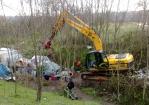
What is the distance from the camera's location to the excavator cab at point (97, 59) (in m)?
19.3

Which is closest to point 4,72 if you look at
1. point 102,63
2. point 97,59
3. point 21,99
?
point 97,59

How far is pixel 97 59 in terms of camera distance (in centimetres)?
1942

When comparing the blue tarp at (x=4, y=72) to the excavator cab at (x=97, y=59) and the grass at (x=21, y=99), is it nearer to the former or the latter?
the grass at (x=21, y=99)

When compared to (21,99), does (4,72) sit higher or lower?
higher

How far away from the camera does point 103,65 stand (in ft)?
63.4

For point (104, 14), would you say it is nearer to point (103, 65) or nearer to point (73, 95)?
point (103, 65)

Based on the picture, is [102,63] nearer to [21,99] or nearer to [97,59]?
[97,59]

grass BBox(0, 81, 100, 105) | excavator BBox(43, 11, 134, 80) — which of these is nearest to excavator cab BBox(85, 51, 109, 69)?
excavator BBox(43, 11, 134, 80)

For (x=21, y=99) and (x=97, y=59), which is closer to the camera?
(x=21, y=99)

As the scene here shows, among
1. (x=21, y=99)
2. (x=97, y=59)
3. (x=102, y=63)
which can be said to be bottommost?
(x=21, y=99)

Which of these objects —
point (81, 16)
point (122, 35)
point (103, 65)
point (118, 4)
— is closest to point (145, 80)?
point (103, 65)

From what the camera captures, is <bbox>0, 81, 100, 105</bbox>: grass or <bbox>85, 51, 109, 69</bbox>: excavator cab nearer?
<bbox>0, 81, 100, 105</bbox>: grass

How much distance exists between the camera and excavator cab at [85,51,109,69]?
63.4 feet

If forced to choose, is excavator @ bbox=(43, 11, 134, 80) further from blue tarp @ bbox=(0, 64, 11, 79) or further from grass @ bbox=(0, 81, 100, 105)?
blue tarp @ bbox=(0, 64, 11, 79)
